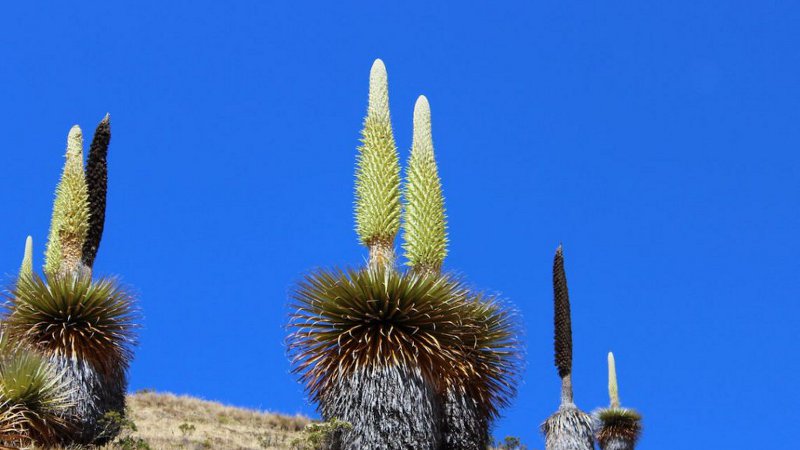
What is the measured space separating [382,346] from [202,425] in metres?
13.8

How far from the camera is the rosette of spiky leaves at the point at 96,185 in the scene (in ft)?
57.0

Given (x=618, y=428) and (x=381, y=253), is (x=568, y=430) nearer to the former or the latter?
(x=381, y=253)

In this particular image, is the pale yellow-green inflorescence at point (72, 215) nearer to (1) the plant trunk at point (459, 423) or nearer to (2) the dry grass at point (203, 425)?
(2) the dry grass at point (203, 425)

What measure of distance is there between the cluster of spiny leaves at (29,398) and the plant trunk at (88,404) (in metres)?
0.15

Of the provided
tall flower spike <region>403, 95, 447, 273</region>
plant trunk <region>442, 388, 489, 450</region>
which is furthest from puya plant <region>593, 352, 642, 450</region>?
tall flower spike <region>403, 95, 447, 273</region>

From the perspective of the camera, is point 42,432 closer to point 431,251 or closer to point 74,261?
point 74,261

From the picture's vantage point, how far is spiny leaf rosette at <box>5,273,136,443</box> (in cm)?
1609

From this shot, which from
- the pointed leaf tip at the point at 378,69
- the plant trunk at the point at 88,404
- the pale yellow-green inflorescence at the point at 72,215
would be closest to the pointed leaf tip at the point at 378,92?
the pointed leaf tip at the point at 378,69

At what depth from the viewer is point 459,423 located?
1567 centimetres

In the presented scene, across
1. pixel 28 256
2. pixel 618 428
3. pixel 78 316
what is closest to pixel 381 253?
pixel 78 316

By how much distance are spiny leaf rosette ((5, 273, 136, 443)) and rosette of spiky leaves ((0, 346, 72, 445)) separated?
0.28 metres

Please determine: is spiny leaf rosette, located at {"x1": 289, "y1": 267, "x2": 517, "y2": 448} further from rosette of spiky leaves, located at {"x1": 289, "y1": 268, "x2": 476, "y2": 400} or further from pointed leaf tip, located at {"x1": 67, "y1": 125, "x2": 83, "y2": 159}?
pointed leaf tip, located at {"x1": 67, "y1": 125, "x2": 83, "y2": 159}

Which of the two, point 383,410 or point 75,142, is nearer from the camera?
point 383,410

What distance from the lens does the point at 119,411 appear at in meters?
17.1
